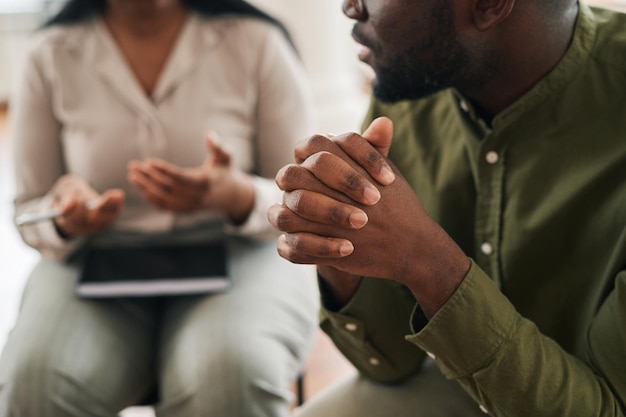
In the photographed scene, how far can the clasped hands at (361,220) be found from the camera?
0.87 metres

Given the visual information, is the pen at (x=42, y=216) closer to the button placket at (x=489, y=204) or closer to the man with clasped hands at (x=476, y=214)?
the man with clasped hands at (x=476, y=214)

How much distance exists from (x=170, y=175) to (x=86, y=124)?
0.29 meters

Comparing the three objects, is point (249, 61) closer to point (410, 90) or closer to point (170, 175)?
point (170, 175)

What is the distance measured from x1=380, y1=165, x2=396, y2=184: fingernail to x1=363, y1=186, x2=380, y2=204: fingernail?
0.09 feet

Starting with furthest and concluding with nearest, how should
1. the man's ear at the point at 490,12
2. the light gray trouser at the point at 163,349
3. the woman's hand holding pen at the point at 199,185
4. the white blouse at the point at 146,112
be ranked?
the white blouse at the point at 146,112 < the woman's hand holding pen at the point at 199,185 < the light gray trouser at the point at 163,349 < the man's ear at the point at 490,12

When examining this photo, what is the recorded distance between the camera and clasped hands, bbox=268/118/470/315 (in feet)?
2.85

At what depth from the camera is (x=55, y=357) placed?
1.31m

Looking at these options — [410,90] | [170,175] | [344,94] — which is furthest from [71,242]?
[344,94]

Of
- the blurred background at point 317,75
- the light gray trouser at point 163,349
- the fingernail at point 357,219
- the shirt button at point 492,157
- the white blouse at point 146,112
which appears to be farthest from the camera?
the blurred background at point 317,75

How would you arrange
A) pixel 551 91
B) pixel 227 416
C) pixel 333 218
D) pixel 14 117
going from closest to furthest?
pixel 333 218
pixel 551 91
pixel 227 416
pixel 14 117

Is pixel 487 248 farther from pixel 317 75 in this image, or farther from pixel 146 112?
pixel 317 75

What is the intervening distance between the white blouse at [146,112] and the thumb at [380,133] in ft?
2.09

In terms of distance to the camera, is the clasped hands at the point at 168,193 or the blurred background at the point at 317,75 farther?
the blurred background at the point at 317,75

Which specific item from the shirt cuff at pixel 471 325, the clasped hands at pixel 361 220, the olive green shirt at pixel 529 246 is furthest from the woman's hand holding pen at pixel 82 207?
the shirt cuff at pixel 471 325
